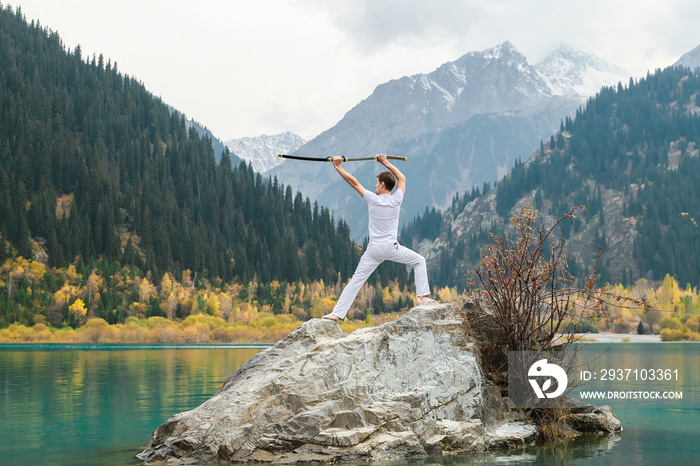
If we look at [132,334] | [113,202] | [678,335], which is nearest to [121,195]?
[113,202]

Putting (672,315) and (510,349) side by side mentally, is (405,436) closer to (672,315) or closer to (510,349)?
(510,349)

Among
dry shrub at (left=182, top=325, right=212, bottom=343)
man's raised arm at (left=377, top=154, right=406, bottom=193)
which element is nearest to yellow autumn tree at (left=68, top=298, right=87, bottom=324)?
dry shrub at (left=182, top=325, right=212, bottom=343)

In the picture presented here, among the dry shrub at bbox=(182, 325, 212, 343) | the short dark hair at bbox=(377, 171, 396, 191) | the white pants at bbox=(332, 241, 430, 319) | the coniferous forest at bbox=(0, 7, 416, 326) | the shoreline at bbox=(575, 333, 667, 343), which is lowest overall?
the shoreline at bbox=(575, 333, 667, 343)

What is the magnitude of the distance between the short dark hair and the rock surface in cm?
291

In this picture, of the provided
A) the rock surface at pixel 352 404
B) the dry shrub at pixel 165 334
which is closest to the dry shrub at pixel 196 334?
the dry shrub at pixel 165 334

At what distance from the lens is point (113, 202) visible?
150 meters

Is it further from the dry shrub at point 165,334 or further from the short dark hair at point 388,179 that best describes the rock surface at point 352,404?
the dry shrub at point 165,334

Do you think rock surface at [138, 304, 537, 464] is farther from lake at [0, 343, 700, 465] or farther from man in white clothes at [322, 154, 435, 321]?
man in white clothes at [322, 154, 435, 321]

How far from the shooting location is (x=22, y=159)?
14150cm

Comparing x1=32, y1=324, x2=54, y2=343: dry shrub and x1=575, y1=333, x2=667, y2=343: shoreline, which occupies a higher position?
x1=32, y1=324, x2=54, y2=343: dry shrub

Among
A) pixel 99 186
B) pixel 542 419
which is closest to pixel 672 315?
pixel 99 186

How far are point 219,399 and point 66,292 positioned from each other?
10543 centimetres

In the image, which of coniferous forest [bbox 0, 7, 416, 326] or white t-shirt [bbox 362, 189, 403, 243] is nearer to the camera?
white t-shirt [bbox 362, 189, 403, 243]

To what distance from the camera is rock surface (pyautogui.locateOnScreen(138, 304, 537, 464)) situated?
14.6m
